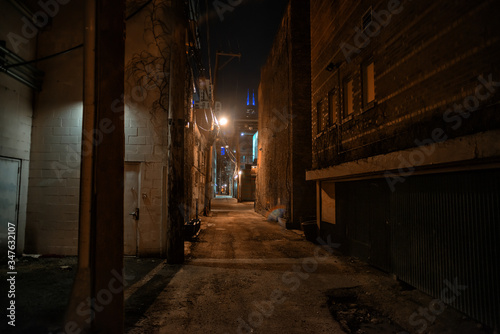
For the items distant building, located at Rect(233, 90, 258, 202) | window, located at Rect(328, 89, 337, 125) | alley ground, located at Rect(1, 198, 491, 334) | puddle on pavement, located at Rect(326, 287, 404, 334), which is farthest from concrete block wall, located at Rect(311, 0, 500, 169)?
distant building, located at Rect(233, 90, 258, 202)

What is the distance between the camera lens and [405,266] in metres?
5.36

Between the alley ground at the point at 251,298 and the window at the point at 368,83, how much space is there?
14.1 feet

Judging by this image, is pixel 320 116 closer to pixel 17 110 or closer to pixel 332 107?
pixel 332 107

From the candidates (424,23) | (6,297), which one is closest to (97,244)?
(6,297)

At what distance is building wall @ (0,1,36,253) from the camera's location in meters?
6.57

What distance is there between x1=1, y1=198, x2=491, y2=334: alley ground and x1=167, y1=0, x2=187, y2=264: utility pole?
0.72 meters

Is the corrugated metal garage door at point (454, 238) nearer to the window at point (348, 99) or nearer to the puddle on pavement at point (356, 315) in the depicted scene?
the puddle on pavement at point (356, 315)

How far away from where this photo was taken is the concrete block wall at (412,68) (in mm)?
3695

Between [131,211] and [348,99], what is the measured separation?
7.24 m

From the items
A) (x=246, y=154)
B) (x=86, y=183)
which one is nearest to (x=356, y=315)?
(x=86, y=183)

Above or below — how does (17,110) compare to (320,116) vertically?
below

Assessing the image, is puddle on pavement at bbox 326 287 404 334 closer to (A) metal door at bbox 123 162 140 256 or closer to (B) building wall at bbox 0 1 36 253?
(A) metal door at bbox 123 162 140 256

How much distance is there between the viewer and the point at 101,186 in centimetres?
295

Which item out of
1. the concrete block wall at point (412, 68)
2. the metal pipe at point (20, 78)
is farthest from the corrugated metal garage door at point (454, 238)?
the metal pipe at point (20, 78)
